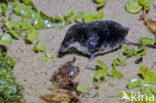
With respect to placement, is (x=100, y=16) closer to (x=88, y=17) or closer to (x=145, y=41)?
(x=88, y=17)

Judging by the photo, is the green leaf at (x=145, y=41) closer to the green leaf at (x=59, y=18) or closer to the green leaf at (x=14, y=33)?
the green leaf at (x=59, y=18)

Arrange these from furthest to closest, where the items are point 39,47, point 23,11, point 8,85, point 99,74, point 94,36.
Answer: point 23,11 < point 39,47 < point 94,36 < point 99,74 < point 8,85

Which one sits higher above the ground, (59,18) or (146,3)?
(146,3)

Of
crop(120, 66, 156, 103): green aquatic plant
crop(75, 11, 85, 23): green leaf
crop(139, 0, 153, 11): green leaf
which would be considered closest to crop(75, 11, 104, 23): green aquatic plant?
crop(75, 11, 85, 23): green leaf

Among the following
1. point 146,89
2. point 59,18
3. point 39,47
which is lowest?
point 146,89

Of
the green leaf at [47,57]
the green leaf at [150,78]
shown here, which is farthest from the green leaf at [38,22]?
the green leaf at [150,78]

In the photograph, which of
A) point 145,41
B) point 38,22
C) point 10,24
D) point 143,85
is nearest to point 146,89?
point 143,85
